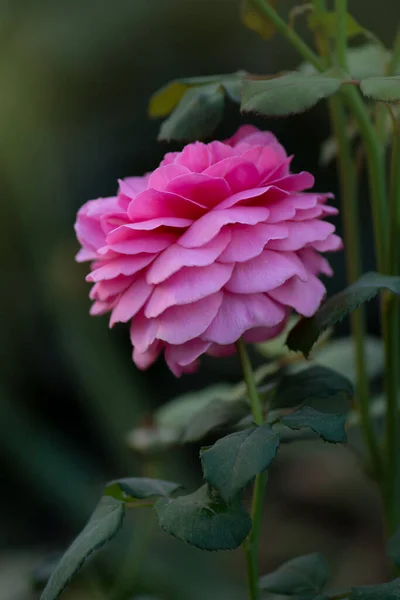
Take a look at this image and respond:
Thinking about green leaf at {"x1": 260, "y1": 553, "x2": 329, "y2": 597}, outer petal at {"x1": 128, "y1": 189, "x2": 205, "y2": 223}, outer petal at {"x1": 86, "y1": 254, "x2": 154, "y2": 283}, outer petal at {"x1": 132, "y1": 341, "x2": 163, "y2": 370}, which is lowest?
green leaf at {"x1": 260, "y1": 553, "x2": 329, "y2": 597}

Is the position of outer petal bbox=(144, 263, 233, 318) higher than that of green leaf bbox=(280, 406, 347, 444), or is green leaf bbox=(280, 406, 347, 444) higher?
outer petal bbox=(144, 263, 233, 318)

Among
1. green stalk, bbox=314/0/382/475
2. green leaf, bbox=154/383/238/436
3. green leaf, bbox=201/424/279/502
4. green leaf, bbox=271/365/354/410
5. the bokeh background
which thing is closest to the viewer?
green leaf, bbox=201/424/279/502

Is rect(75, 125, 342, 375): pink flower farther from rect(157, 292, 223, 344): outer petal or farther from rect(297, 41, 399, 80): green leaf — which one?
rect(297, 41, 399, 80): green leaf

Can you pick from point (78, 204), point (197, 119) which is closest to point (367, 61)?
point (197, 119)

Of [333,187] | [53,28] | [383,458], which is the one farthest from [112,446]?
[383,458]

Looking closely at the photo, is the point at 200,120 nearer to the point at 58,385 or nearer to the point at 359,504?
the point at 359,504

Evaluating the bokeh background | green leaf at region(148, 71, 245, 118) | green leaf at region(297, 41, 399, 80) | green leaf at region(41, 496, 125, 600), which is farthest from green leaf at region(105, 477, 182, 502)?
the bokeh background
